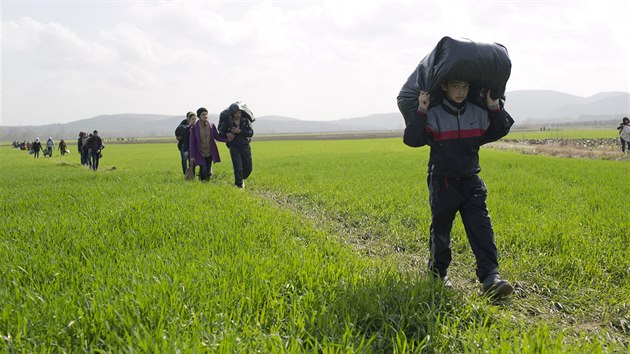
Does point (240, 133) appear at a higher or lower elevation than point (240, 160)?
higher

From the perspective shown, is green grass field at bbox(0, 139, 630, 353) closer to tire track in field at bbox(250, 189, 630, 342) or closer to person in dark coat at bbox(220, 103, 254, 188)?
tire track in field at bbox(250, 189, 630, 342)

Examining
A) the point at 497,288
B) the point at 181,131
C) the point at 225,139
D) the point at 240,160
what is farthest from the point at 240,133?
the point at 497,288

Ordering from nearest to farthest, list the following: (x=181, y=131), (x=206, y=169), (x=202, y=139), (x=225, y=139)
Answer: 1. (x=225, y=139)
2. (x=202, y=139)
3. (x=206, y=169)
4. (x=181, y=131)

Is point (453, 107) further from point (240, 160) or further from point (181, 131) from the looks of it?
point (181, 131)

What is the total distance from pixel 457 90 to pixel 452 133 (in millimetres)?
339

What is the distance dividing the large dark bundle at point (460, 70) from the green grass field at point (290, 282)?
1480 mm

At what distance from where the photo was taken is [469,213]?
3041 mm

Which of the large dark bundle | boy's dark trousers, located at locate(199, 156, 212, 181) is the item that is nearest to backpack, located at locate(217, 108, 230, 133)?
boy's dark trousers, located at locate(199, 156, 212, 181)

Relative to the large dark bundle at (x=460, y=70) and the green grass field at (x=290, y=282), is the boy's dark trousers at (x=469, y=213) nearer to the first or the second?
the green grass field at (x=290, y=282)

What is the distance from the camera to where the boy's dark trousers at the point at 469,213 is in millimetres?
2980

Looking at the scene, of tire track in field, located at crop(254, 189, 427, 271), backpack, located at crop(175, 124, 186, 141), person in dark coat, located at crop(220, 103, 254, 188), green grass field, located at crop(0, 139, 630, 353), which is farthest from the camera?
backpack, located at crop(175, 124, 186, 141)

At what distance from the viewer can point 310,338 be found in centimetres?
204

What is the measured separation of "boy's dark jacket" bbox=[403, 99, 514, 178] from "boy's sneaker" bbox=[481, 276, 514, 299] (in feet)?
2.78

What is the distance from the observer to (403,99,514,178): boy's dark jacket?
2945 millimetres
